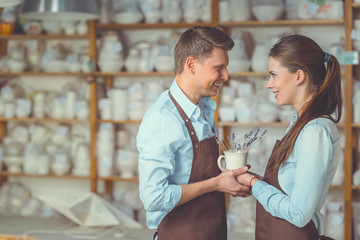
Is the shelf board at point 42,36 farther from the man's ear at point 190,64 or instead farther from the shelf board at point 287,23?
the man's ear at point 190,64

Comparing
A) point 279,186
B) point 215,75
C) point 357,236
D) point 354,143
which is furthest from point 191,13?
point 279,186

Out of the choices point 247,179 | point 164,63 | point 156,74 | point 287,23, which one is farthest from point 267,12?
point 247,179

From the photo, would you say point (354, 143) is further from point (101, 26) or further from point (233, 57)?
point (101, 26)

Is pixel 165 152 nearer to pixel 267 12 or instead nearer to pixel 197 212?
pixel 197 212

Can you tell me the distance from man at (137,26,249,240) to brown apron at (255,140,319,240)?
115 mm

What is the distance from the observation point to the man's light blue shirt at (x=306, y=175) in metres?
1.57

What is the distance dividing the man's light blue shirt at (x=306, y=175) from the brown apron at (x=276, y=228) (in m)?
0.04

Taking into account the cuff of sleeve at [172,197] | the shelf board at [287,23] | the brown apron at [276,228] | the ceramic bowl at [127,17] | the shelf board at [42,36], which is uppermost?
the ceramic bowl at [127,17]

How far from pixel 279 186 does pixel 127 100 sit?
294cm

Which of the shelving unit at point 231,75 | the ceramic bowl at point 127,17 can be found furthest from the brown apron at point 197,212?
the ceramic bowl at point 127,17

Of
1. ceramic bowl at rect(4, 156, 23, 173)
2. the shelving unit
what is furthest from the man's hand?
ceramic bowl at rect(4, 156, 23, 173)

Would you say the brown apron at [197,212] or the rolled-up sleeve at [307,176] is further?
the brown apron at [197,212]

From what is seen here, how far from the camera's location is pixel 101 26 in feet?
14.7

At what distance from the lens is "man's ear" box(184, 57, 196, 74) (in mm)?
1834
